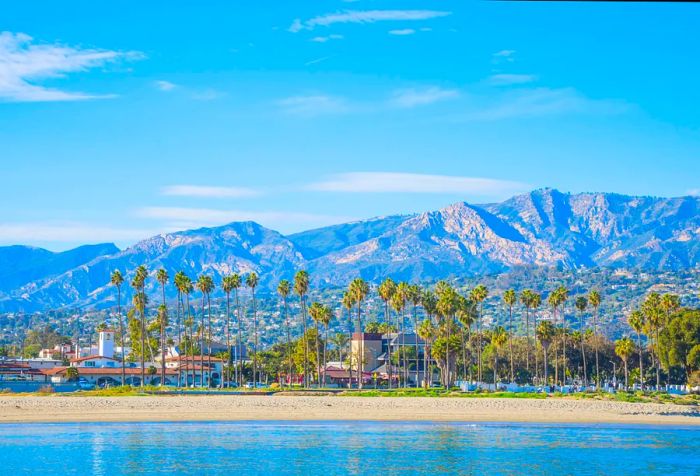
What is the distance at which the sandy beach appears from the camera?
82188 millimetres

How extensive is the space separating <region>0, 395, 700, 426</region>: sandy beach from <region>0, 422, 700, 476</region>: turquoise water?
19.5 feet

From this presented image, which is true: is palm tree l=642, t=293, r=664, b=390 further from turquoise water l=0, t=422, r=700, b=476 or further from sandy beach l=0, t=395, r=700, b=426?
turquoise water l=0, t=422, r=700, b=476

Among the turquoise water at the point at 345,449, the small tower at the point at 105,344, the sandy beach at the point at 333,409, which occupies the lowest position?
the turquoise water at the point at 345,449

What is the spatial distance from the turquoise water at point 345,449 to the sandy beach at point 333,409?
593 cm

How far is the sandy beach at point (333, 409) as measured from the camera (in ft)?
270

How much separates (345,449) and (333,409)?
31.9 meters

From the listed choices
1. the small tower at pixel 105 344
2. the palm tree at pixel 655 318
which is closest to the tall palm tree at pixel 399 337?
the palm tree at pixel 655 318

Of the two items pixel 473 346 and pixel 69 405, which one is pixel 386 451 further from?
pixel 473 346

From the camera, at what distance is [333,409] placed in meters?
90.4

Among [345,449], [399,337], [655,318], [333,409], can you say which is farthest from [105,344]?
[345,449]

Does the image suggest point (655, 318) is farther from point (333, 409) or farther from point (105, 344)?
point (105, 344)

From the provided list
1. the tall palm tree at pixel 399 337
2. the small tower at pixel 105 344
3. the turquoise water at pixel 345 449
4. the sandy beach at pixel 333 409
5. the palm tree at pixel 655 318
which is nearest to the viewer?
the turquoise water at pixel 345 449

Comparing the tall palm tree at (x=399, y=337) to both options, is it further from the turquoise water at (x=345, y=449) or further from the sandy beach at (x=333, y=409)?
the turquoise water at (x=345, y=449)

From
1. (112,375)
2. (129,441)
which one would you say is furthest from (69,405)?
(112,375)
